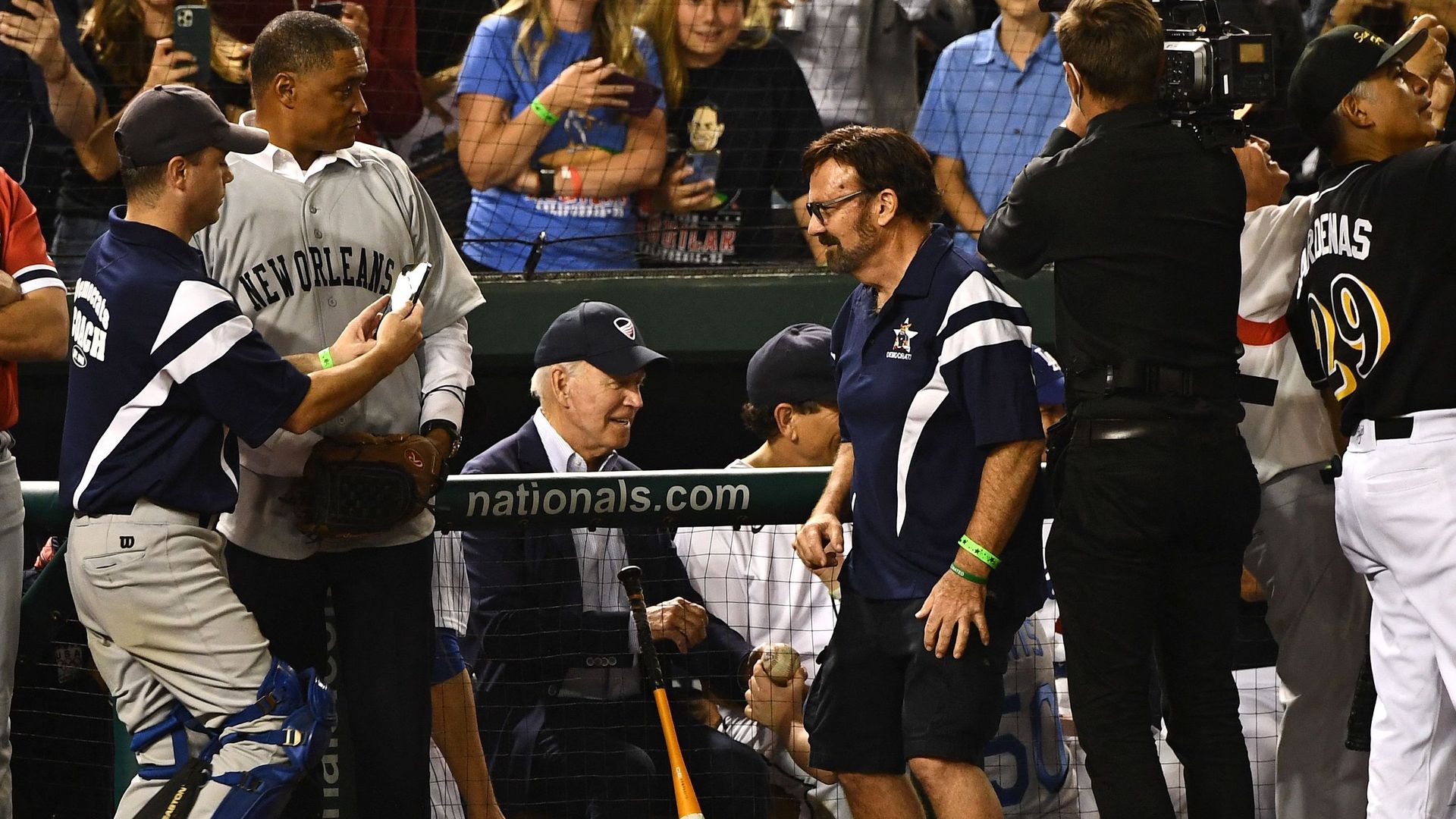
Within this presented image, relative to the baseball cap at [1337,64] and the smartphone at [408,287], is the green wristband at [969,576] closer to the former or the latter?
the smartphone at [408,287]

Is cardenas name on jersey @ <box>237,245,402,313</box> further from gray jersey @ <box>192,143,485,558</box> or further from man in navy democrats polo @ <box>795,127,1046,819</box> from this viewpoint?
man in navy democrats polo @ <box>795,127,1046,819</box>

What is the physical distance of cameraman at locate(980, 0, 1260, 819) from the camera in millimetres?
2648

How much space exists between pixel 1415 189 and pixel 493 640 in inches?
81.4

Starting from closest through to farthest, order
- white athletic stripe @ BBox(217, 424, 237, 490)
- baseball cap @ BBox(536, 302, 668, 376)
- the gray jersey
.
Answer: white athletic stripe @ BBox(217, 424, 237, 490) < the gray jersey < baseball cap @ BBox(536, 302, 668, 376)

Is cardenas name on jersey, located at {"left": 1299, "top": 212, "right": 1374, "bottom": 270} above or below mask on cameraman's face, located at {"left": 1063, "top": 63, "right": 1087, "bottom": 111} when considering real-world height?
below

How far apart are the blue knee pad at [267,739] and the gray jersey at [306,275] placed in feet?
1.16

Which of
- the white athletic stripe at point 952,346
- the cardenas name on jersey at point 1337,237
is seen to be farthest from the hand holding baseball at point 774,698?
the cardenas name on jersey at point 1337,237

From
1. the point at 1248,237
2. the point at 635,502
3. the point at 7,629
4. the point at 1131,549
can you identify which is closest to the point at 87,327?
the point at 7,629

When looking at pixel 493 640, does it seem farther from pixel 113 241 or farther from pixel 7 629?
pixel 113 241

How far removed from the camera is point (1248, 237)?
10.6ft

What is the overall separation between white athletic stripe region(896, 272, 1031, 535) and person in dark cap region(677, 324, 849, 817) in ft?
1.76

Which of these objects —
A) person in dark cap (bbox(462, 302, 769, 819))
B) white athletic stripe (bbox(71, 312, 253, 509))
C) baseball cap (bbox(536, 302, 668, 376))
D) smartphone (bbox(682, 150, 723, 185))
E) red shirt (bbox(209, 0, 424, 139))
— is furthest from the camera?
smartphone (bbox(682, 150, 723, 185))

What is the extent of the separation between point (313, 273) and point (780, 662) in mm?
1298

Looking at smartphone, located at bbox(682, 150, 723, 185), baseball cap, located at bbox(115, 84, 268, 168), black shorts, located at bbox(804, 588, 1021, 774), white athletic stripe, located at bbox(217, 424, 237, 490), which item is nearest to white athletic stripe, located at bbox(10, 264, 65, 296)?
baseball cap, located at bbox(115, 84, 268, 168)
